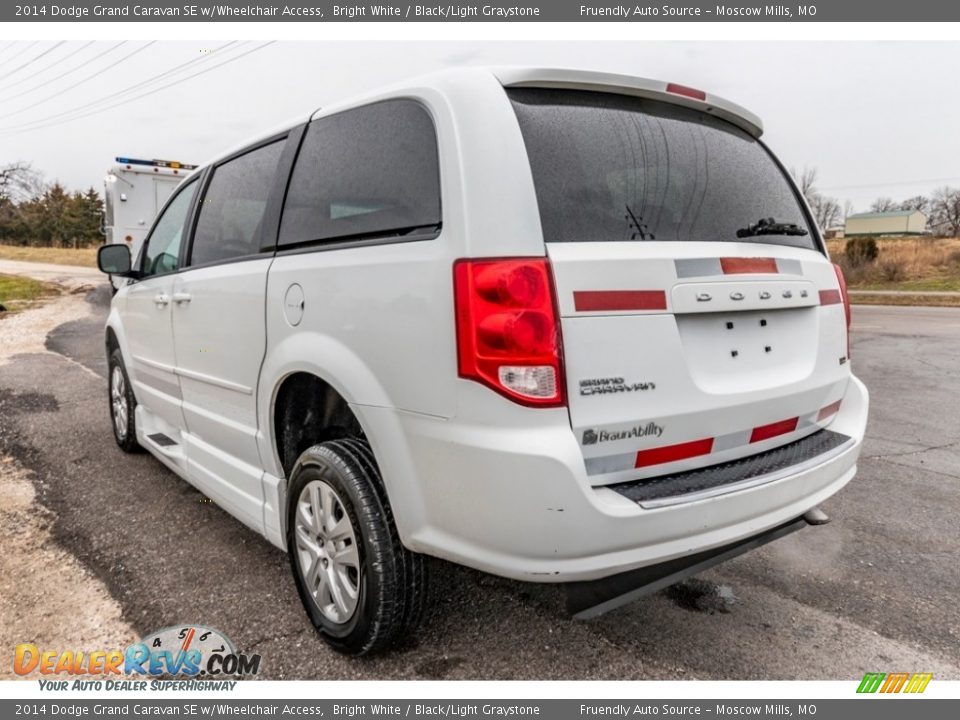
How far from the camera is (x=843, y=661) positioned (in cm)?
242

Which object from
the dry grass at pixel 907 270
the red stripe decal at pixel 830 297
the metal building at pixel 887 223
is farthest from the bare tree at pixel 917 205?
the red stripe decal at pixel 830 297

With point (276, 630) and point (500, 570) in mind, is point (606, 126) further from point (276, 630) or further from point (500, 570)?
point (276, 630)

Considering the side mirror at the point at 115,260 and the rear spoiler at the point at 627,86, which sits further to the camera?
the side mirror at the point at 115,260

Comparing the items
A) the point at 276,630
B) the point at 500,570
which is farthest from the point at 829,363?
the point at 276,630

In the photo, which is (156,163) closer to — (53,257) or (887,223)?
(53,257)

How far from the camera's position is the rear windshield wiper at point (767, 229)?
2432 millimetres

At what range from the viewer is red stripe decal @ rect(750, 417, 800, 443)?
2.30 m

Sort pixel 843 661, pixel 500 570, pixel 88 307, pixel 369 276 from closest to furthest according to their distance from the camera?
1. pixel 500 570
2. pixel 369 276
3. pixel 843 661
4. pixel 88 307

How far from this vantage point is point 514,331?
6.08 ft

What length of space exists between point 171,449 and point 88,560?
28.9 inches

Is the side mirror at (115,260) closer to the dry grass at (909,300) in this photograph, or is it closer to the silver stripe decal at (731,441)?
the silver stripe decal at (731,441)

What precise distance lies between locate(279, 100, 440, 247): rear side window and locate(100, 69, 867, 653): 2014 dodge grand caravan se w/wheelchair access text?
0.01 m

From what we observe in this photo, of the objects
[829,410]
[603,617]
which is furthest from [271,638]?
[829,410]

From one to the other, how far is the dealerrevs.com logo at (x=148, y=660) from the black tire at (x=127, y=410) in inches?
91.7
